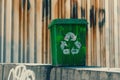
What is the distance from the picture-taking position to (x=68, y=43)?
14.4 feet

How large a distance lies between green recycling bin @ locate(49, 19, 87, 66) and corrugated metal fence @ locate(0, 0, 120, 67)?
2.67m

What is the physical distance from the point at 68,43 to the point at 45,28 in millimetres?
2800

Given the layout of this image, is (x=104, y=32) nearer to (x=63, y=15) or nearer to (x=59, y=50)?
(x=63, y=15)

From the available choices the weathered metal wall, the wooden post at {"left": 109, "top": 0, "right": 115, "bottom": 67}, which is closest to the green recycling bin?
the weathered metal wall

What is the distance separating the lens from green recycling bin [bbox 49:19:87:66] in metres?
4.40

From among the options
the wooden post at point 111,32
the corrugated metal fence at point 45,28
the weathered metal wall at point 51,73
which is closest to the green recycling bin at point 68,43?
the weathered metal wall at point 51,73

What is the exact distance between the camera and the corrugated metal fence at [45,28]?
23.1 ft

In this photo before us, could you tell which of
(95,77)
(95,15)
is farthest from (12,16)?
(95,77)

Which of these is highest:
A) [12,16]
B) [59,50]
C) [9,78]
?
[12,16]

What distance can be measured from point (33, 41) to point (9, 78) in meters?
1.89

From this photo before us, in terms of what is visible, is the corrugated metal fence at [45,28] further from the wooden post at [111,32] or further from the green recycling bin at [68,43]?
the green recycling bin at [68,43]

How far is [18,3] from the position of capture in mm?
7184

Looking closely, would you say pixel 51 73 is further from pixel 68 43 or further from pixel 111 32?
pixel 111 32

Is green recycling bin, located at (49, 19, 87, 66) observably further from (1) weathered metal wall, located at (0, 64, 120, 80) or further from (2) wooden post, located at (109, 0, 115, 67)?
(2) wooden post, located at (109, 0, 115, 67)
